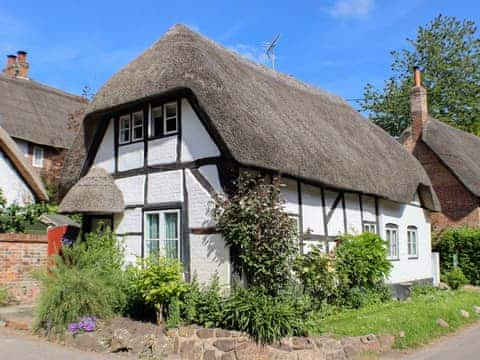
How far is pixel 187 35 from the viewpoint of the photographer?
12.3m

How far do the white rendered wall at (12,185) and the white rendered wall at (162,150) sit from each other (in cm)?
768

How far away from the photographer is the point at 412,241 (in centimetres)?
1788

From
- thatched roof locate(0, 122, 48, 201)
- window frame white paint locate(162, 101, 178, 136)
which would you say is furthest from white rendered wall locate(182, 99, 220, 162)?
thatched roof locate(0, 122, 48, 201)

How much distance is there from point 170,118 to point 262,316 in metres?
5.19

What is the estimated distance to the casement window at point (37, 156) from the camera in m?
24.3

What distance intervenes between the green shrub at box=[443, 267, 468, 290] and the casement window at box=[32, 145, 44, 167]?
18836mm

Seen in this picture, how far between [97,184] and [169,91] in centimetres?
303

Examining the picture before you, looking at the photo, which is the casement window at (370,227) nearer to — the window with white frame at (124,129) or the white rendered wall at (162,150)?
the white rendered wall at (162,150)

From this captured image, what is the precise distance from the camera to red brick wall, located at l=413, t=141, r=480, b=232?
2086 cm

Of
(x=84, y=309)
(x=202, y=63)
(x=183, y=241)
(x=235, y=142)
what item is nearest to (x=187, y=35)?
(x=202, y=63)

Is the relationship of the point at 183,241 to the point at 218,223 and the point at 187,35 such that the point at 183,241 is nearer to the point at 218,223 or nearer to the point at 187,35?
the point at 218,223

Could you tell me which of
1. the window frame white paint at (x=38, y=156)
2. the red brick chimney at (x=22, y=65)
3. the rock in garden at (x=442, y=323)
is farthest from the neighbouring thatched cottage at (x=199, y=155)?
the red brick chimney at (x=22, y=65)

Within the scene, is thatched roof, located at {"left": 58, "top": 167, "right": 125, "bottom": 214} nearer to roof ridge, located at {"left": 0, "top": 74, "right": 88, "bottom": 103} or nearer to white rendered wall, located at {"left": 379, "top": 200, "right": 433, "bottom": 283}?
white rendered wall, located at {"left": 379, "top": 200, "right": 433, "bottom": 283}

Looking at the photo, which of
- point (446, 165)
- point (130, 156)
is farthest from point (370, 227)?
point (446, 165)
